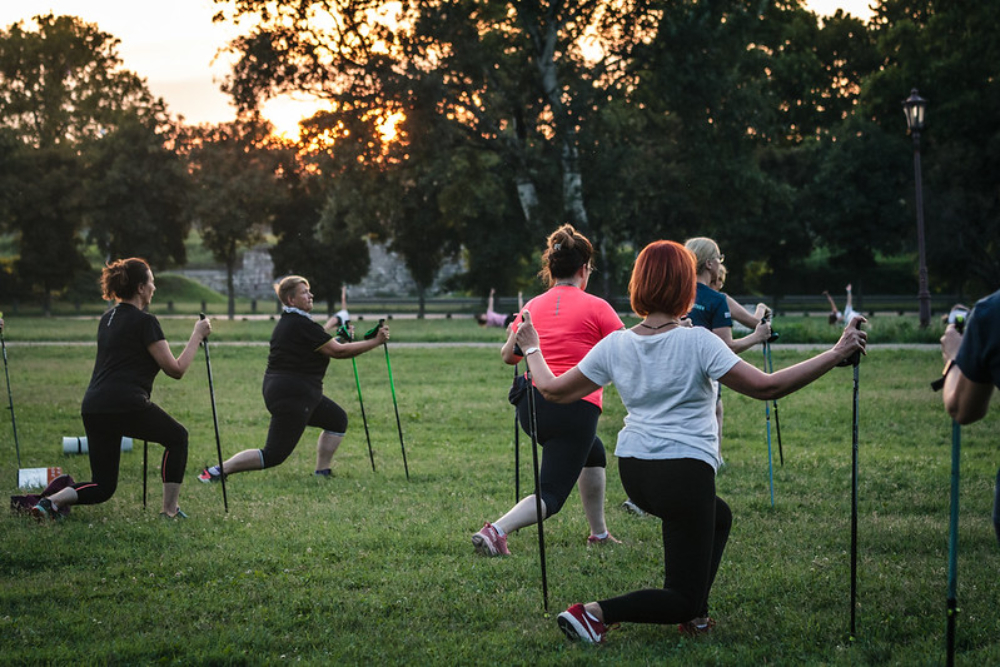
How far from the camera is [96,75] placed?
6912cm

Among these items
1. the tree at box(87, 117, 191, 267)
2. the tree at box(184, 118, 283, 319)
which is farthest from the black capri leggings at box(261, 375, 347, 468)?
the tree at box(87, 117, 191, 267)

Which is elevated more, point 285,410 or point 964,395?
point 964,395

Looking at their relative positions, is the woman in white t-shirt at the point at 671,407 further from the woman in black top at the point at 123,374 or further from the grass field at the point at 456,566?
the woman in black top at the point at 123,374

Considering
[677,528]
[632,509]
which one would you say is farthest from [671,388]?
[632,509]

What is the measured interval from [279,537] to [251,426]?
6.75m

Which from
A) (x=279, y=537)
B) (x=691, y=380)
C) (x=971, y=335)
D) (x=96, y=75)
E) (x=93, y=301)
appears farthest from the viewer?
(x=96, y=75)

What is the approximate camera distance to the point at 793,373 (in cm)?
437

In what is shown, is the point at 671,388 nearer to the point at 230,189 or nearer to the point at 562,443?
A: the point at 562,443

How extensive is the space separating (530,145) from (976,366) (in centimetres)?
2979

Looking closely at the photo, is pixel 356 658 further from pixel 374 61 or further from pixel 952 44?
pixel 952 44

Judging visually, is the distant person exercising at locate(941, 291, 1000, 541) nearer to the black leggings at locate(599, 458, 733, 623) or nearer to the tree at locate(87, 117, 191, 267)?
the black leggings at locate(599, 458, 733, 623)

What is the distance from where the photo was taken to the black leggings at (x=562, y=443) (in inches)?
252

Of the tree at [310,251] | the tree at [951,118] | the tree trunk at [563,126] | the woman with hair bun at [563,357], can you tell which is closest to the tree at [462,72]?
the tree trunk at [563,126]

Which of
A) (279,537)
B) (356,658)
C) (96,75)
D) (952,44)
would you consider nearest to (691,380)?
(356,658)
